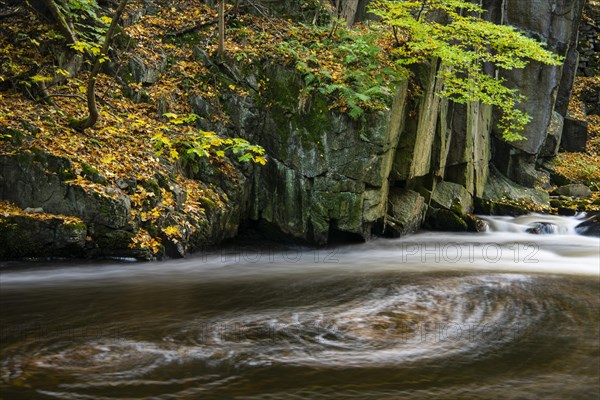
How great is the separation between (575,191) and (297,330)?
55.6ft

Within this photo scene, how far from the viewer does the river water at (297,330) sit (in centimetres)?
367

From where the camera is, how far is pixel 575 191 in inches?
723

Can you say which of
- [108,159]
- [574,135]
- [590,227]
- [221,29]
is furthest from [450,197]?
[574,135]

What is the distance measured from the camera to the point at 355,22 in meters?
15.8

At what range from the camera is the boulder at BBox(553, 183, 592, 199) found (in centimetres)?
1825

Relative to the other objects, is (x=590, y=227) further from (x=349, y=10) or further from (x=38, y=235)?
(x=38, y=235)

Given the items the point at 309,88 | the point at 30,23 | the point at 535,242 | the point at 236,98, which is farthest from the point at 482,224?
the point at 30,23

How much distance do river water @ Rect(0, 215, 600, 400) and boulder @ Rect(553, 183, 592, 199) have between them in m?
9.99

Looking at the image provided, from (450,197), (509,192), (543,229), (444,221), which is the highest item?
(509,192)

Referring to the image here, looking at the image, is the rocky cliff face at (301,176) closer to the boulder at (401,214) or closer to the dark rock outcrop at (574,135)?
the boulder at (401,214)

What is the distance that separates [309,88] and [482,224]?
7.19 meters

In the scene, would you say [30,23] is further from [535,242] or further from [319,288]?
[535,242]

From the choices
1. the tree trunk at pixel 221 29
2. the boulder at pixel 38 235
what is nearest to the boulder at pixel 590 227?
the tree trunk at pixel 221 29

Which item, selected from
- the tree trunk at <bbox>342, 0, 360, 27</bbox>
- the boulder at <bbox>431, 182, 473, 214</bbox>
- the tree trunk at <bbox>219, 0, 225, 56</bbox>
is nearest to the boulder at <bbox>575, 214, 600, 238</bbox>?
the boulder at <bbox>431, 182, 473, 214</bbox>
